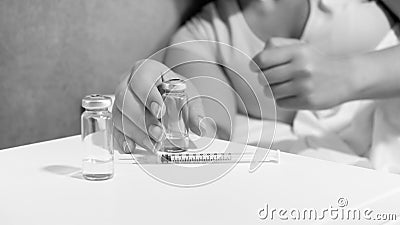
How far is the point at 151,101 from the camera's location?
715 mm

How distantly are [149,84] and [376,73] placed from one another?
14.3 inches

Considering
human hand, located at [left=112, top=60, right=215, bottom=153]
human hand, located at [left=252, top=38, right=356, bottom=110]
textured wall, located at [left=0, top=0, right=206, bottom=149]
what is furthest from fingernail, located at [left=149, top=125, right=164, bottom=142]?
textured wall, located at [left=0, top=0, right=206, bottom=149]

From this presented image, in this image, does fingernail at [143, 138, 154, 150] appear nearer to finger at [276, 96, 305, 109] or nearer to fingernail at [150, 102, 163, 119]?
fingernail at [150, 102, 163, 119]

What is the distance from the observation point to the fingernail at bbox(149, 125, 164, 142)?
2.33 ft

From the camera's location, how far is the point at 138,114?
0.74 meters

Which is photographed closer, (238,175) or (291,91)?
(238,175)

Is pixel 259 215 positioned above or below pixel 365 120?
above

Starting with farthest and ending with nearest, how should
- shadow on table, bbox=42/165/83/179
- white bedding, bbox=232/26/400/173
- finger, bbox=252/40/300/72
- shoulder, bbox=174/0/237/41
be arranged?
1. shoulder, bbox=174/0/237/41
2. white bedding, bbox=232/26/400/173
3. finger, bbox=252/40/300/72
4. shadow on table, bbox=42/165/83/179

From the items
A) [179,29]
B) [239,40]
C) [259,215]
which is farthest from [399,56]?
[259,215]

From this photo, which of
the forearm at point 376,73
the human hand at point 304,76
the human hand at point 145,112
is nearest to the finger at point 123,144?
the human hand at point 145,112

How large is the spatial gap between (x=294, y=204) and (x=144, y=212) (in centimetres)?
13

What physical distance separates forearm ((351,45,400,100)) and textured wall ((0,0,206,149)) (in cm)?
36

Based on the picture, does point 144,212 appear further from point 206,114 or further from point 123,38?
point 123,38

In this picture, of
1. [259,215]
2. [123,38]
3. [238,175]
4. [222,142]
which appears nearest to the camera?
[259,215]
